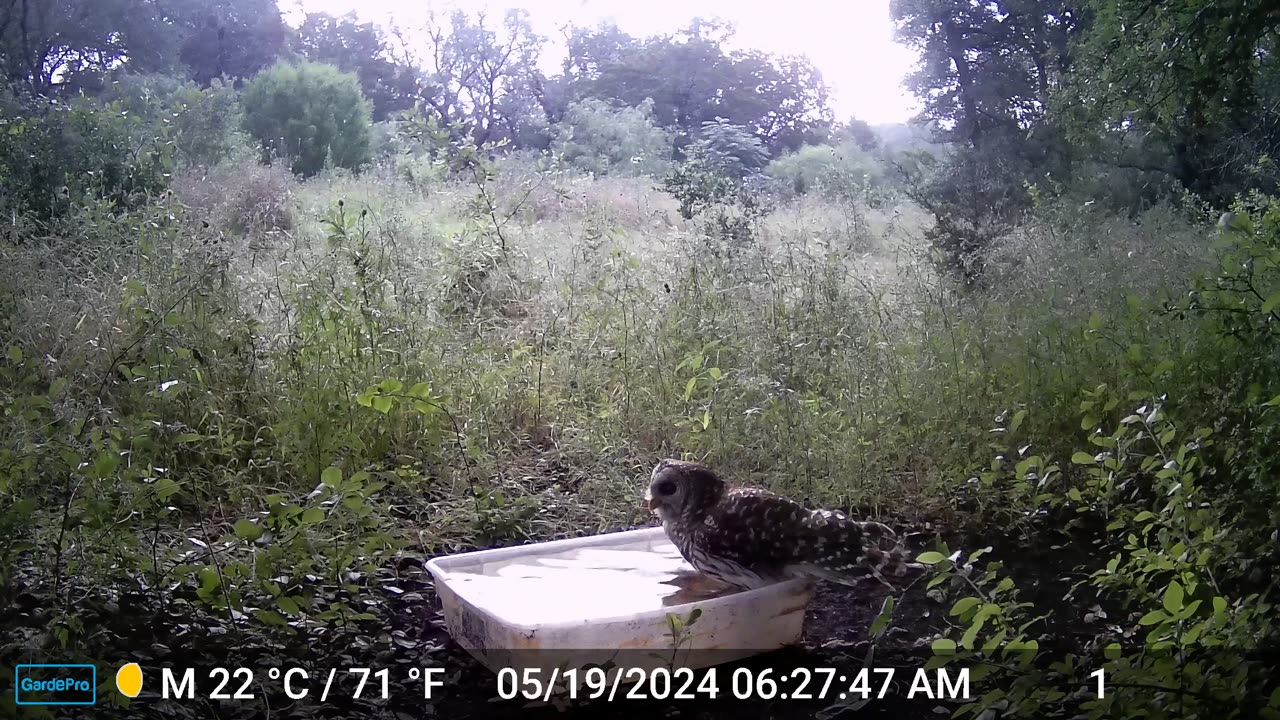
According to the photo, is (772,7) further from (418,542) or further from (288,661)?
(288,661)

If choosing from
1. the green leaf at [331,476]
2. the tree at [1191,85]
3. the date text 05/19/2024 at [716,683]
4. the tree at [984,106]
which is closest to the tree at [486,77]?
the tree at [984,106]

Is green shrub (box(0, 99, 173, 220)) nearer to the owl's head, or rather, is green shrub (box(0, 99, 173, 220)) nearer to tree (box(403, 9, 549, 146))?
tree (box(403, 9, 549, 146))

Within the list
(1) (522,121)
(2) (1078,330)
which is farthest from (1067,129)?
(1) (522,121)

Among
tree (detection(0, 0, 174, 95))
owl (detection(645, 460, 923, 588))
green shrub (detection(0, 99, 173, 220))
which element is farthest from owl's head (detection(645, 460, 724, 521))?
tree (detection(0, 0, 174, 95))

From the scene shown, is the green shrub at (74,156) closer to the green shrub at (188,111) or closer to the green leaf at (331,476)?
the green shrub at (188,111)

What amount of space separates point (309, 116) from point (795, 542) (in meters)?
2.84

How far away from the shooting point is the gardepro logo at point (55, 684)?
1.12 m

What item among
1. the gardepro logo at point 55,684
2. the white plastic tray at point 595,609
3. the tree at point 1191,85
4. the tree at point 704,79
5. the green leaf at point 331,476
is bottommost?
the white plastic tray at point 595,609

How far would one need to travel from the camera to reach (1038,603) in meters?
1.75

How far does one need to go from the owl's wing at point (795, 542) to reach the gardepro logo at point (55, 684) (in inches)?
37.9

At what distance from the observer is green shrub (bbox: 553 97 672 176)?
379 cm

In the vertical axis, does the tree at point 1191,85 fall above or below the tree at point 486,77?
below

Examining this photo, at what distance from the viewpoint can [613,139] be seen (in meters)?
3.91

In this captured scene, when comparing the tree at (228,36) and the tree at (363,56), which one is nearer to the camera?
the tree at (228,36)
